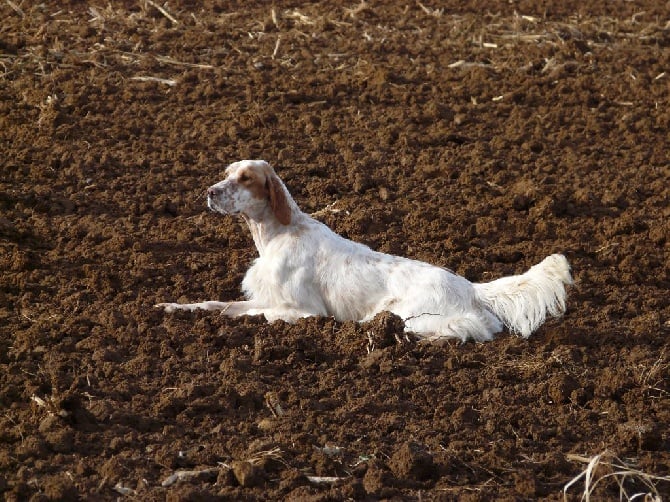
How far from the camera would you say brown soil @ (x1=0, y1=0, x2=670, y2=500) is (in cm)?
630

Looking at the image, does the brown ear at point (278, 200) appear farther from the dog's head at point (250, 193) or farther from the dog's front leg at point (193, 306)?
the dog's front leg at point (193, 306)

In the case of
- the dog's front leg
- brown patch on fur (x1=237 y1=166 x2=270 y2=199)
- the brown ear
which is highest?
brown patch on fur (x1=237 y1=166 x2=270 y2=199)

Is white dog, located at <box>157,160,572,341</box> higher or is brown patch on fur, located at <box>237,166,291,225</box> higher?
brown patch on fur, located at <box>237,166,291,225</box>

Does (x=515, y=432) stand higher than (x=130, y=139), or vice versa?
(x=130, y=139)

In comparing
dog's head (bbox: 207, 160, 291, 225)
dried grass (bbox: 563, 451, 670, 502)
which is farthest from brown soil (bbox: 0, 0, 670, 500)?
dog's head (bbox: 207, 160, 291, 225)

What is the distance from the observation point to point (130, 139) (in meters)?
11.1

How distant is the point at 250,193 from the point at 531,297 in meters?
2.10

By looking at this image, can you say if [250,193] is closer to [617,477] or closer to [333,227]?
[333,227]

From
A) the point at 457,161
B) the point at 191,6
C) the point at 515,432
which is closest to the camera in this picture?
the point at 515,432

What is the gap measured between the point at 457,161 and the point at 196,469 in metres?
5.54

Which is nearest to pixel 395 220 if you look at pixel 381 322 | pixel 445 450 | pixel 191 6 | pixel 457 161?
pixel 457 161

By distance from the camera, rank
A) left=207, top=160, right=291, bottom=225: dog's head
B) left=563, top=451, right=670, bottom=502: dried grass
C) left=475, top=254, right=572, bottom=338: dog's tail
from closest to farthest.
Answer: left=563, top=451, right=670, bottom=502: dried grass → left=475, top=254, right=572, bottom=338: dog's tail → left=207, top=160, right=291, bottom=225: dog's head

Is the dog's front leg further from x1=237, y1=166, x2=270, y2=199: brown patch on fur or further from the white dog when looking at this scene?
x1=237, y1=166, x2=270, y2=199: brown patch on fur

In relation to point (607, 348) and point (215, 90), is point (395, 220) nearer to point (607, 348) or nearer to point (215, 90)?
point (607, 348)
